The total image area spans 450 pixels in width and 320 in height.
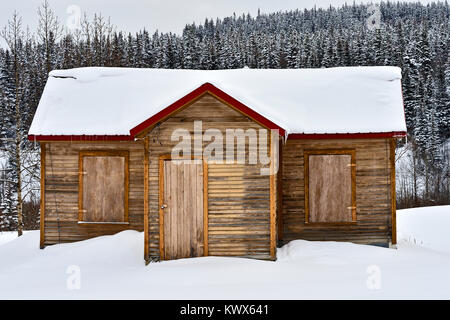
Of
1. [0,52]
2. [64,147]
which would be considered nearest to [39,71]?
[0,52]

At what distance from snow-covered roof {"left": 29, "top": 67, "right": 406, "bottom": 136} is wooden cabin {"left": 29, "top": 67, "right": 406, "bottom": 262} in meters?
0.05

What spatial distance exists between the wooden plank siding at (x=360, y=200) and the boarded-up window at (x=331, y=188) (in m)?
0.16

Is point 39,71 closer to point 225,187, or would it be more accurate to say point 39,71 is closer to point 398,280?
point 225,187

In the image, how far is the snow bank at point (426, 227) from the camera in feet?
39.5

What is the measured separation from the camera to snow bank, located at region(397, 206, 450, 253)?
12055 millimetres

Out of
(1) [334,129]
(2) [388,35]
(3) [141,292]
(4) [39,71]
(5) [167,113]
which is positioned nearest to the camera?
(3) [141,292]

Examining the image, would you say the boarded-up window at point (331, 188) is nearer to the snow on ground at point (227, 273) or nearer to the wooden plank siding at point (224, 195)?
the snow on ground at point (227, 273)

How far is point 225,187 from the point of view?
26.6ft

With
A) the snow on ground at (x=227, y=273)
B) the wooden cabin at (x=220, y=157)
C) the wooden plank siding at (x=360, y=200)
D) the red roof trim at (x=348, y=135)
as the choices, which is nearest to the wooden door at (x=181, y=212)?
the wooden cabin at (x=220, y=157)

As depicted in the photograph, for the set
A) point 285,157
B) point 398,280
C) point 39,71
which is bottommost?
point 398,280

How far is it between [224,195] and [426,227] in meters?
11.0

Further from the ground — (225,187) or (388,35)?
(388,35)

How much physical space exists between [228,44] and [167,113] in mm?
67087

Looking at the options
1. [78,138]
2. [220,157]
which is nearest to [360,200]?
[220,157]
